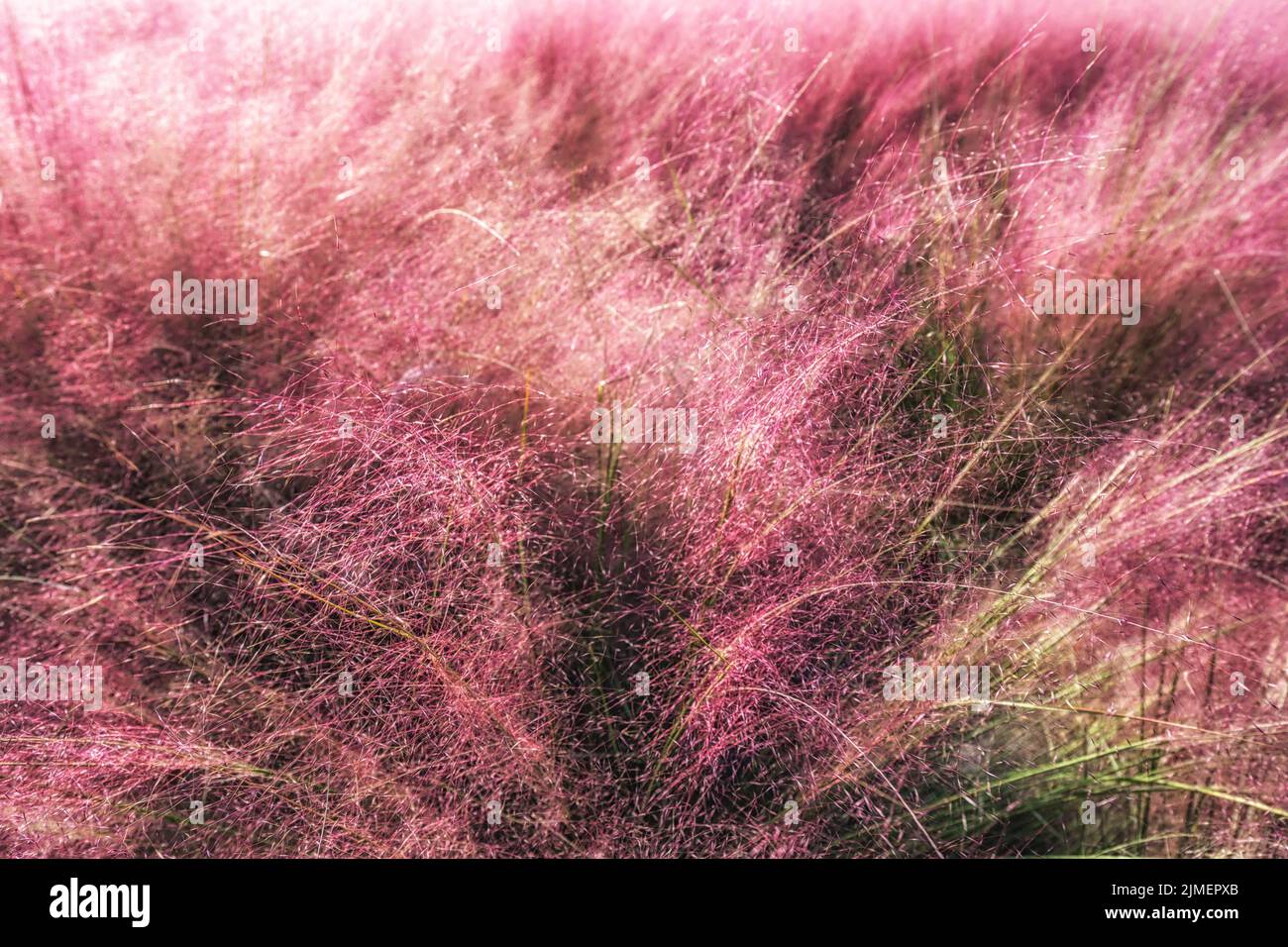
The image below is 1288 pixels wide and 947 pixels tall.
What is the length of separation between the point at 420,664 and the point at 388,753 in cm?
19

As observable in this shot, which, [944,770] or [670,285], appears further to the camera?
[670,285]

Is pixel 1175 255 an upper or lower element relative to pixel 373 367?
upper

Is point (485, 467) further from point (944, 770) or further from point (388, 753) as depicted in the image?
point (944, 770)

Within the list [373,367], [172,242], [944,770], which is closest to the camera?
[944,770]

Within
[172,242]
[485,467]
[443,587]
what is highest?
[172,242]

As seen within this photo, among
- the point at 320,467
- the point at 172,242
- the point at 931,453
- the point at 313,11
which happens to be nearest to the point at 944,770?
the point at 931,453

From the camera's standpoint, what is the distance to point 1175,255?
2.54 meters

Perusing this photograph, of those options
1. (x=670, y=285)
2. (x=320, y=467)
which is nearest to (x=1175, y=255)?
(x=670, y=285)

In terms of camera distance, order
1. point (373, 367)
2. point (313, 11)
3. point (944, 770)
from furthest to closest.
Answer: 1. point (313, 11)
2. point (373, 367)
3. point (944, 770)

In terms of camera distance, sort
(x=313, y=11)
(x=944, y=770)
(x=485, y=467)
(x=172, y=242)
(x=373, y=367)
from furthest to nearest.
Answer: (x=313, y=11) < (x=172, y=242) < (x=373, y=367) < (x=485, y=467) < (x=944, y=770)

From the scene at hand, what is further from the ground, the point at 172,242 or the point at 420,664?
the point at 172,242

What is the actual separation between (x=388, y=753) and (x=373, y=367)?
88cm

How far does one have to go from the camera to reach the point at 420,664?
198cm

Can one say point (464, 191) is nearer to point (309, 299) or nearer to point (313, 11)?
point (309, 299)
